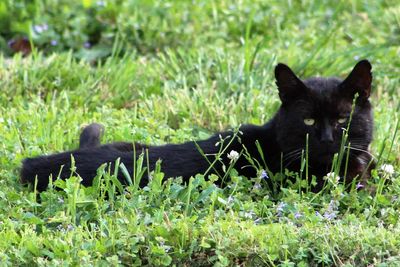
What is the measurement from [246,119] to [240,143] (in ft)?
2.78

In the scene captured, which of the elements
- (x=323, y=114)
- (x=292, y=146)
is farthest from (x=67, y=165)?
(x=323, y=114)

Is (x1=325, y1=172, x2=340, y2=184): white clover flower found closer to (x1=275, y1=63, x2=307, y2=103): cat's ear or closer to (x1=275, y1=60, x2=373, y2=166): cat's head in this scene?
(x1=275, y1=60, x2=373, y2=166): cat's head

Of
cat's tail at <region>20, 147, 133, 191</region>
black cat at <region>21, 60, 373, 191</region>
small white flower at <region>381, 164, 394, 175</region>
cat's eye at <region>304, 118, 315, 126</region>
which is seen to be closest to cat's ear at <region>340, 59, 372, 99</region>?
black cat at <region>21, 60, 373, 191</region>

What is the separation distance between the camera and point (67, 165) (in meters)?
4.61

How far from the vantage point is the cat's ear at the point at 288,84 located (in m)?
4.60

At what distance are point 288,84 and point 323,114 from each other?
0.86 ft

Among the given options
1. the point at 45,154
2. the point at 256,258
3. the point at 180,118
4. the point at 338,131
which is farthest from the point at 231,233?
the point at 180,118

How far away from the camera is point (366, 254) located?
3.66 m

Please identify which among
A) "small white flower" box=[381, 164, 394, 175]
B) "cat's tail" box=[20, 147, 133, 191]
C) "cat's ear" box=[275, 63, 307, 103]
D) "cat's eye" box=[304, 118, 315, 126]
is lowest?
"cat's tail" box=[20, 147, 133, 191]

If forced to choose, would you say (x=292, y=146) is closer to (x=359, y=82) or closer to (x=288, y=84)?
(x=288, y=84)

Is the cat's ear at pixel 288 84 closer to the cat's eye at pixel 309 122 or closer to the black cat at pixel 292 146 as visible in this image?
the black cat at pixel 292 146

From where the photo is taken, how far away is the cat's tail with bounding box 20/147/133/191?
15.0 feet

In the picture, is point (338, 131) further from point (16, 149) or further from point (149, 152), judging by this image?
point (16, 149)

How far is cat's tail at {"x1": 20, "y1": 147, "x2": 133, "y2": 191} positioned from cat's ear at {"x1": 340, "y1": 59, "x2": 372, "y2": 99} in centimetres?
117
